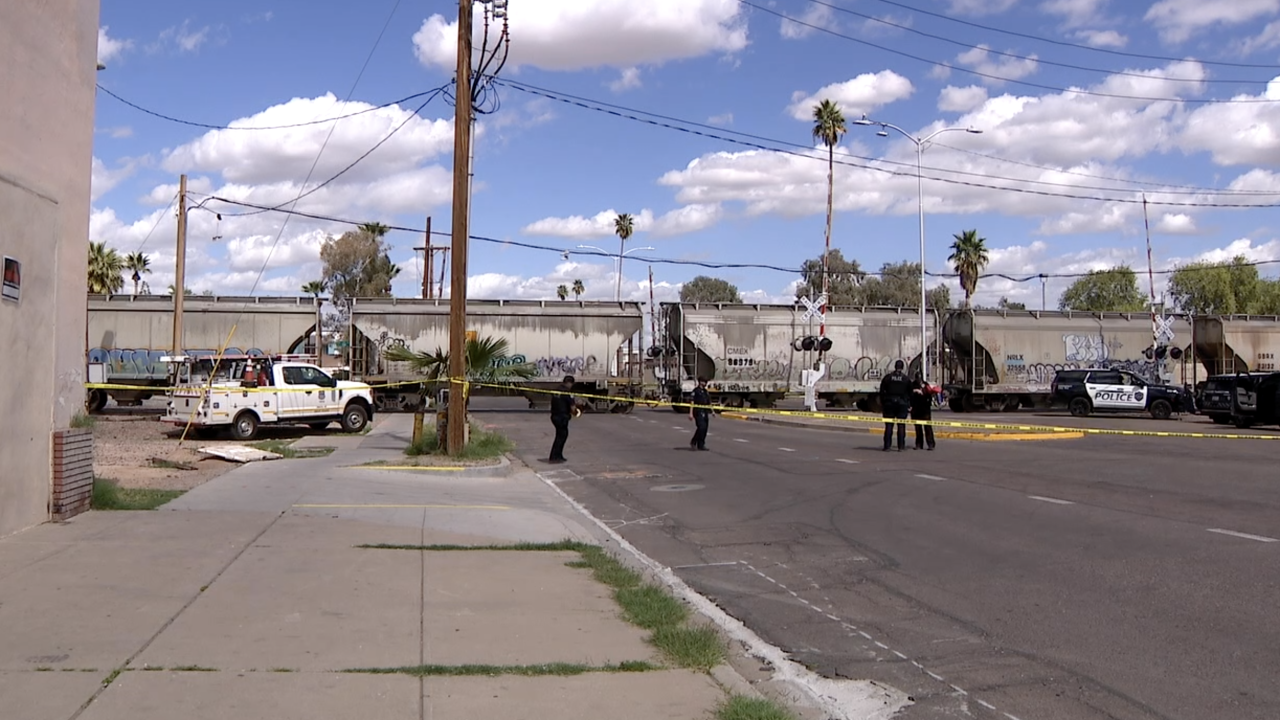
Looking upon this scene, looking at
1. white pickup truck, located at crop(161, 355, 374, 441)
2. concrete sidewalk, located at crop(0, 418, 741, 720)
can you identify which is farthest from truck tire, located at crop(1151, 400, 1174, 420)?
concrete sidewalk, located at crop(0, 418, 741, 720)

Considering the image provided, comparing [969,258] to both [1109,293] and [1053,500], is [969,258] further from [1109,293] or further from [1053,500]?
[1053,500]

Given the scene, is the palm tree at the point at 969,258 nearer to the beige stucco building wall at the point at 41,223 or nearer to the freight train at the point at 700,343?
the freight train at the point at 700,343

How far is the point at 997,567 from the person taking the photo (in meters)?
9.45

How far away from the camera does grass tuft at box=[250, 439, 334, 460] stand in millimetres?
19867

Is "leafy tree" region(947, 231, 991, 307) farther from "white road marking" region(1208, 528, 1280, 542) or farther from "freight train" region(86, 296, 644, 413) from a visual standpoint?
"white road marking" region(1208, 528, 1280, 542)

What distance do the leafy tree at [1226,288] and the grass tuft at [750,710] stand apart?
86.8m

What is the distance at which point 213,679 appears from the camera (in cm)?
559

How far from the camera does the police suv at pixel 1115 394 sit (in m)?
38.7

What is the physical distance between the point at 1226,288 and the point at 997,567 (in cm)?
8543

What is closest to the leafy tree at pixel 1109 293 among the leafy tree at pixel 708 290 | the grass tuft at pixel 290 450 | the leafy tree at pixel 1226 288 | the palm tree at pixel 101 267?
the leafy tree at pixel 1226 288

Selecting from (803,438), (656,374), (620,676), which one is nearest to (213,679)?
(620,676)

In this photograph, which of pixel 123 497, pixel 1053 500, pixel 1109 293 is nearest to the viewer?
pixel 123 497

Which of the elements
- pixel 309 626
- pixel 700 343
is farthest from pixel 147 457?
pixel 700 343

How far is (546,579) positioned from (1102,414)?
36983 millimetres
